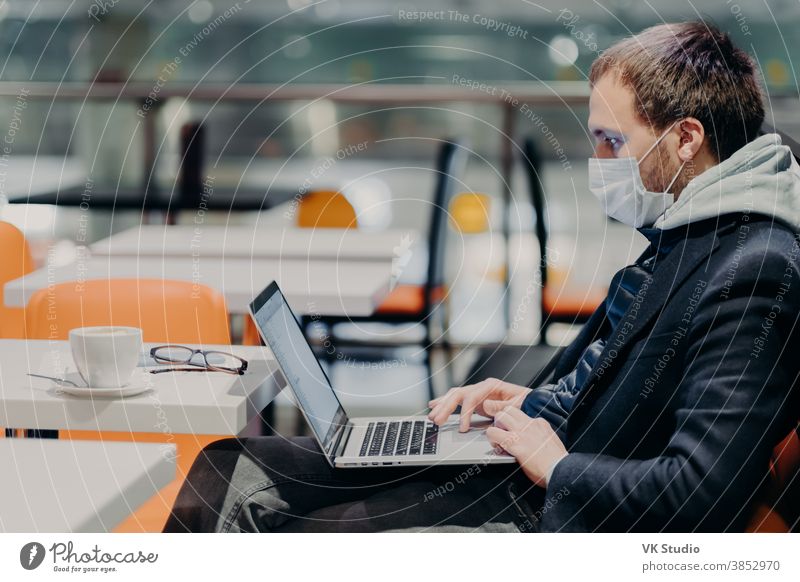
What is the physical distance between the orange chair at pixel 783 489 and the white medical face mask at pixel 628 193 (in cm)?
34

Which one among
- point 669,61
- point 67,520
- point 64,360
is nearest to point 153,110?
point 64,360

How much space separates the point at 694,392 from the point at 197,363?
71 cm

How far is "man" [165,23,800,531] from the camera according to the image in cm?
117

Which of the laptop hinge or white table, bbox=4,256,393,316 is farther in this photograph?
white table, bbox=4,256,393,316

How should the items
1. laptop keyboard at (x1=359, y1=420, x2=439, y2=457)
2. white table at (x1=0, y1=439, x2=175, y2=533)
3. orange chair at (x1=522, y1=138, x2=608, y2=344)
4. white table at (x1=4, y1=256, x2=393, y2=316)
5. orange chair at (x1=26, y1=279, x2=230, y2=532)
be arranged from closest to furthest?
white table at (x1=0, y1=439, x2=175, y2=533)
laptop keyboard at (x1=359, y1=420, x2=439, y2=457)
orange chair at (x1=26, y1=279, x2=230, y2=532)
white table at (x1=4, y1=256, x2=393, y2=316)
orange chair at (x1=522, y1=138, x2=608, y2=344)

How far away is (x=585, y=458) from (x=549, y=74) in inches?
142

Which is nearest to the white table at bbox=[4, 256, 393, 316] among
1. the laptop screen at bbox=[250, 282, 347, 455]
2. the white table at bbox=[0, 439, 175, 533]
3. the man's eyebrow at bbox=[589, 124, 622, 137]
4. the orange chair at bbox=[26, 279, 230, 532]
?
the orange chair at bbox=[26, 279, 230, 532]

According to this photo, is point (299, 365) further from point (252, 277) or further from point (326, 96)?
point (326, 96)

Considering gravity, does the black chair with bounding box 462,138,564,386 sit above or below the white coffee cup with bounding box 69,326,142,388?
below

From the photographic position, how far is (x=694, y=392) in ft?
3.83

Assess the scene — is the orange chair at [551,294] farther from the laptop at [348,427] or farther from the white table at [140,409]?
the white table at [140,409]

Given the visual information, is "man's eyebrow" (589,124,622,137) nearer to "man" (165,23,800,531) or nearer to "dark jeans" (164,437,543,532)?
"man" (165,23,800,531)

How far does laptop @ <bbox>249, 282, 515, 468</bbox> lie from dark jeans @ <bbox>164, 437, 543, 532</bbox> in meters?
0.04

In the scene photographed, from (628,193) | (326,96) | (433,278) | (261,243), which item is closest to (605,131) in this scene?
(628,193)
